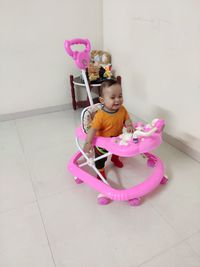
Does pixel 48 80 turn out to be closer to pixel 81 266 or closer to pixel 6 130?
pixel 6 130

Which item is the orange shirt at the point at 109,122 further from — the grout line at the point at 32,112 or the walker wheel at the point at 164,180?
the grout line at the point at 32,112

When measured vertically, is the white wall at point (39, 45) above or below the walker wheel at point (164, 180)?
above

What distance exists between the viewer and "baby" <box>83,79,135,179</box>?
115cm

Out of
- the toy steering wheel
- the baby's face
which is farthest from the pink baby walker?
the baby's face

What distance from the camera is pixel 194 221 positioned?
1.06m

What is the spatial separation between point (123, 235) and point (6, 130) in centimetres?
136

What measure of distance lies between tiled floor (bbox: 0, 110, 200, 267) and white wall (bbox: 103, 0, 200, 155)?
28 centimetres

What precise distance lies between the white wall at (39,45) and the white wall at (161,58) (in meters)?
0.23

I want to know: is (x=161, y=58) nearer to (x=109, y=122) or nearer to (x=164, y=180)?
(x=109, y=122)

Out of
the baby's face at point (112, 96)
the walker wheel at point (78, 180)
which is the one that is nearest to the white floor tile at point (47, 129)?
the walker wheel at point (78, 180)

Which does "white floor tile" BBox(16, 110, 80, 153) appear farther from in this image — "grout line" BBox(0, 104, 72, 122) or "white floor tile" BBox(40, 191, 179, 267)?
"white floor tile" BBox(40, 191, 179, 267)

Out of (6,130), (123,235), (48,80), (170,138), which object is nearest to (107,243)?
(123,235)

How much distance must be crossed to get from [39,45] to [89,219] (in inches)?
59.9

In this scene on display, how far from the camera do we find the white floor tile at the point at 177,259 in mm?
885
